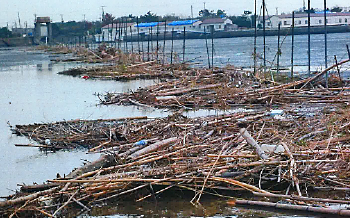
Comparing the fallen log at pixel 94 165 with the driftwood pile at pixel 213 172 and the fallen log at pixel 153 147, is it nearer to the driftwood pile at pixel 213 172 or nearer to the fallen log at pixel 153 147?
the driftwood pile at pixel 213 172

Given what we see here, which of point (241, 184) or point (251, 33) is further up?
point (251, 33)

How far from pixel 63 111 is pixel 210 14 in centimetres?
15531

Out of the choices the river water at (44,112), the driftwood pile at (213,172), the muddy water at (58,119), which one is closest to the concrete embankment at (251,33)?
the river water at (44,112)

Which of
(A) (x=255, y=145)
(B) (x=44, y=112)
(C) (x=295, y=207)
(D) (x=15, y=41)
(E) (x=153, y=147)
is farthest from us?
(D) (x=15, y=41)

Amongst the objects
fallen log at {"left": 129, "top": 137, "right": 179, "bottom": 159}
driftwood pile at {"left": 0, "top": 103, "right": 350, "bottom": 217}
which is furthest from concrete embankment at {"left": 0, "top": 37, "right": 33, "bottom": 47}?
fallen log at {"left": 129, "top": 137, "right": 179, "bottom": 159}

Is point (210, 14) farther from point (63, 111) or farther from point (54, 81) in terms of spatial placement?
point (63, 111)

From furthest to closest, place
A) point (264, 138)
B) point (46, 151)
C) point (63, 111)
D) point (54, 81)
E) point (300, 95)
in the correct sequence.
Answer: point (54, 81) < point (63, 111) < point (300, 95) < point (46, 151) < point (264, 138)

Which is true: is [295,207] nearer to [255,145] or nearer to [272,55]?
[255,145]

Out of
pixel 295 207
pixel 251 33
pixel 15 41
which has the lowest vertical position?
pixel 295 207

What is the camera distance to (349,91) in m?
14.7

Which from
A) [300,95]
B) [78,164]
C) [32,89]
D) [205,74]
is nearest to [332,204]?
[78,164]

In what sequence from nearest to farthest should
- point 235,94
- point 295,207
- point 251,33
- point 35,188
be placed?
point 295,207 → point 35,188 → point 235,94 → point 251,33

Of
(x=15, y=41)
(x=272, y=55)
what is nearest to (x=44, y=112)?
(x=272, y=55)

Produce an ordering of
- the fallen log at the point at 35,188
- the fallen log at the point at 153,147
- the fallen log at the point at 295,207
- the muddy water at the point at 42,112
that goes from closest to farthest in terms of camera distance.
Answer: the fallen log at the point at 295,207
the fallen log at the point at 35,188
the fallen log at the point at 153,147
the muddy water at the point at 42,112
